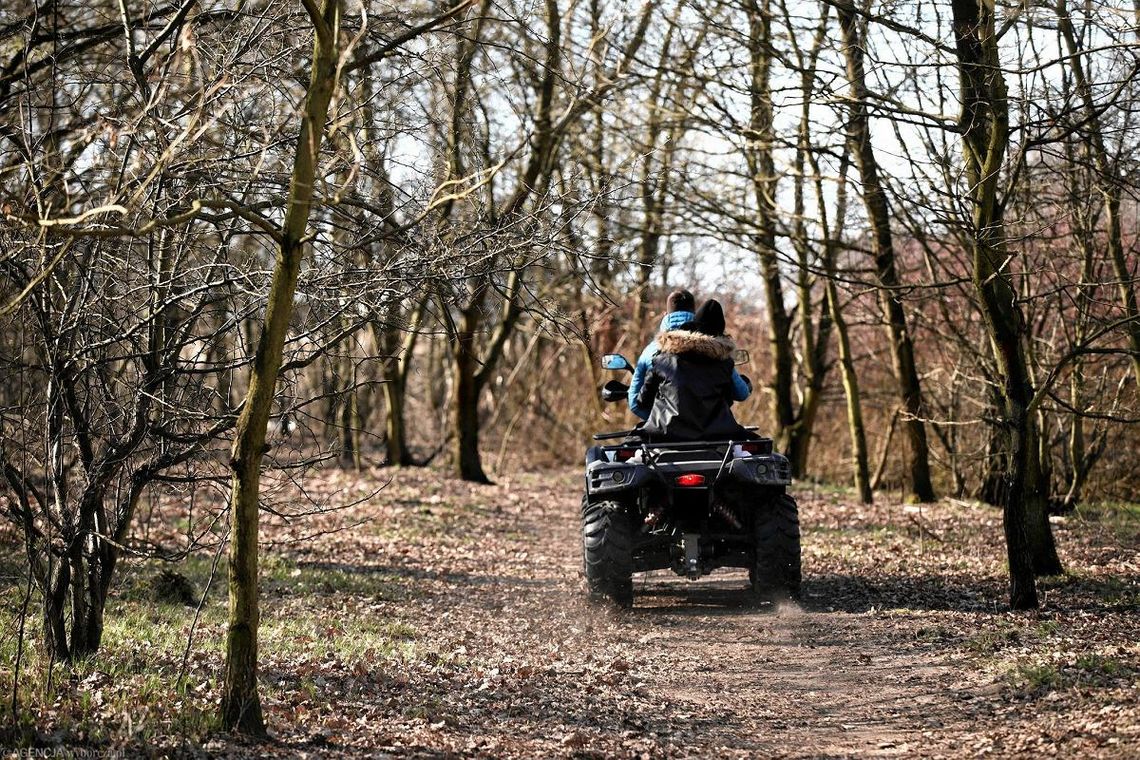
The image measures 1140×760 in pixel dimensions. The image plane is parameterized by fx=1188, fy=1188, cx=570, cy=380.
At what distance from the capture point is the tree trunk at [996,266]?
28.7 feet

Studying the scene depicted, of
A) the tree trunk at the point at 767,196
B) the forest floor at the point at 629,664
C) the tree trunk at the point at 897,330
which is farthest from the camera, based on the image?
the tree trunk at the point at 897,330

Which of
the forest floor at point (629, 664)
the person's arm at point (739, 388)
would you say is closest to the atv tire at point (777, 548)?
the forest floor at point (629, 664)

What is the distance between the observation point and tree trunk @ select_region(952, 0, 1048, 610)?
28.7 ft

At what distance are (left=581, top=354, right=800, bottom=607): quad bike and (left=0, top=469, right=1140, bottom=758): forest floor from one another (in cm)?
39

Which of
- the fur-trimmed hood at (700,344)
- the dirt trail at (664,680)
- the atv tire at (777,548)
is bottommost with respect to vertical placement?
the dirt trail at (664,680)

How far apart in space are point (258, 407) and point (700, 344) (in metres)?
5.09

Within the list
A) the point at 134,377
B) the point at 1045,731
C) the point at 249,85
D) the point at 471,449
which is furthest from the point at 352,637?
the point at 471,449

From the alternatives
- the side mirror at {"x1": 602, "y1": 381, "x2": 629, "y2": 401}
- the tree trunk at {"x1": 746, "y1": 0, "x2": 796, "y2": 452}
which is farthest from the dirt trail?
the tree trunk at {"x1": 746, "y1": 0, "x2": 796, "y2": 452}

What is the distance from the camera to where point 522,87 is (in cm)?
2069

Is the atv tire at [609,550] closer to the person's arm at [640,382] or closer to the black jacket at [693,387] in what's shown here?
the black jacket at [693,387]

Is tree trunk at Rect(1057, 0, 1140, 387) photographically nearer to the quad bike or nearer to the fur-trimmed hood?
the quad bike

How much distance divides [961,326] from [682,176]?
5.89 m

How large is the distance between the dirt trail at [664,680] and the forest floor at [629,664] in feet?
0.08

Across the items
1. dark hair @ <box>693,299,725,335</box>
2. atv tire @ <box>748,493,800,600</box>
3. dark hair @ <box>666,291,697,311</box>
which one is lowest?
atv tire @ <box>748,493,800,600</box>
